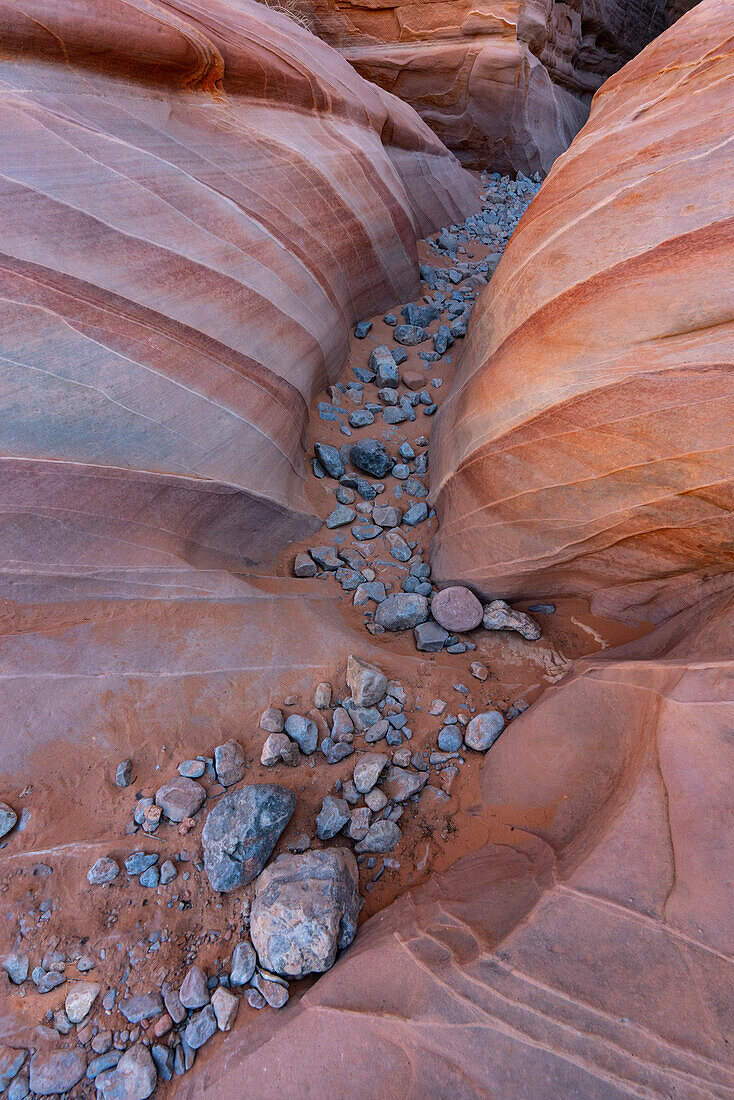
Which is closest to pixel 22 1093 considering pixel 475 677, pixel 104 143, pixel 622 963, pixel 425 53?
pixel 622 963

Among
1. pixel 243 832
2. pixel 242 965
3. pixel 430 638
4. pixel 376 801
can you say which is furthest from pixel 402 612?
pixel 242 965

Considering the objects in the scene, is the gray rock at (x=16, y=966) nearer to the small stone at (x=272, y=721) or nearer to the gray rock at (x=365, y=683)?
the small stone at (x=272, y=721)

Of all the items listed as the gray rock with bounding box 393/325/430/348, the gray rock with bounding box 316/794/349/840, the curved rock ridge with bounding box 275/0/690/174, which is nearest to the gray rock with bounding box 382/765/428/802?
the gray rock with bounding box 316/794/349/840

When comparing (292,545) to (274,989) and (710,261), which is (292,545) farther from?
(710,261)

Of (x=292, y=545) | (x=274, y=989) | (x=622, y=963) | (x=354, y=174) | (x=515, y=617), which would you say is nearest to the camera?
(x=622, y=963)

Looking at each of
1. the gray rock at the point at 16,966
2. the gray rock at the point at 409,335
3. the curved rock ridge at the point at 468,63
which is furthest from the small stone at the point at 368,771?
the curved rock ridge at the point at 468,63
